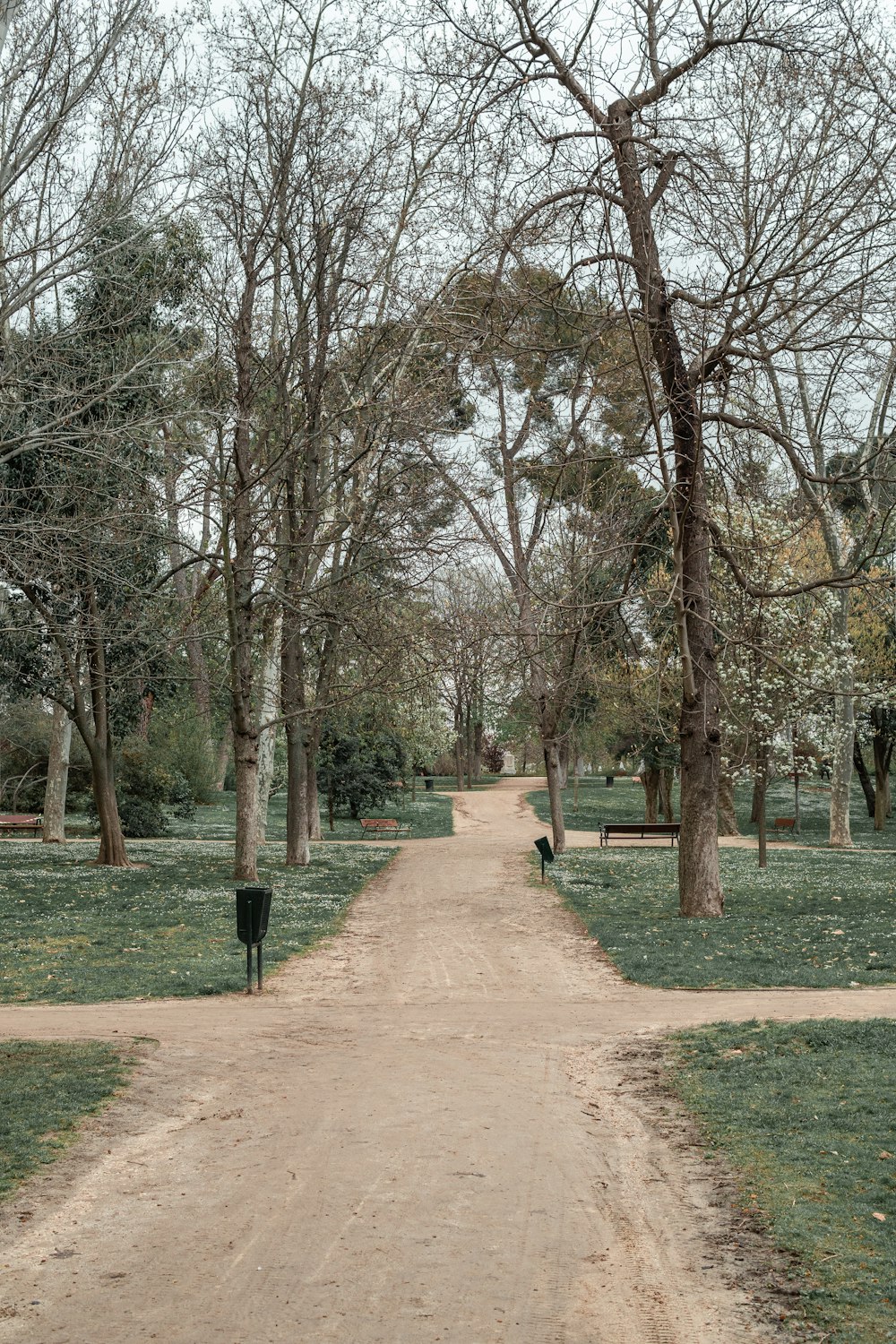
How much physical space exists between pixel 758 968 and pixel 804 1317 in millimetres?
8544

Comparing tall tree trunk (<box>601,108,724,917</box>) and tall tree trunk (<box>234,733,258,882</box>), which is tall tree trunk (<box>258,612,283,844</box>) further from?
tall tree trunk (<box>601,108,724,917</box>)

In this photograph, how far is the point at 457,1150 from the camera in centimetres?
706

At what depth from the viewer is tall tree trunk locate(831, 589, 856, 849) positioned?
31.5 metres

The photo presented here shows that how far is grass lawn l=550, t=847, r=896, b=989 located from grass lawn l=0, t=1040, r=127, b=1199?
614 centimetres

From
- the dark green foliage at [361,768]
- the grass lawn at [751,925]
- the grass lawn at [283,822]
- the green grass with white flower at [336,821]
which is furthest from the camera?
the dark green foliage at [361,768]

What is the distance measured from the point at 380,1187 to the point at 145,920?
1133cm

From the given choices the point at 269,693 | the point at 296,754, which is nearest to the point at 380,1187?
the point at 296,754

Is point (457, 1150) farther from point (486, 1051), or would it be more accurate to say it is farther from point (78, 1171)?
point (486, 1051)

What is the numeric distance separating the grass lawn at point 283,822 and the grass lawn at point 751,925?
1423cm

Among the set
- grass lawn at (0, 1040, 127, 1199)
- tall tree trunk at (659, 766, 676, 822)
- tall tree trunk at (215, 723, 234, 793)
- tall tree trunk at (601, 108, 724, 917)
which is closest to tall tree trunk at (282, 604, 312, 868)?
tall tree trunk at (601, 108, 724, 917)

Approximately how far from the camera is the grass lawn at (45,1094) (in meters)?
6.95

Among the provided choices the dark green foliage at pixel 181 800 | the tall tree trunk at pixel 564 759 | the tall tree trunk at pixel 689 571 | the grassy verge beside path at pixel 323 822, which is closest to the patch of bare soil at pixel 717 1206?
the tall tree trunk at pixel 689 571

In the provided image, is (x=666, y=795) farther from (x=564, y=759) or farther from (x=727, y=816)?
(x=564, y=759)

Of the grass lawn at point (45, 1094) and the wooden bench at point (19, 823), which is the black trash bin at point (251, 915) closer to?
the grass lawn at point (45, 1094)
